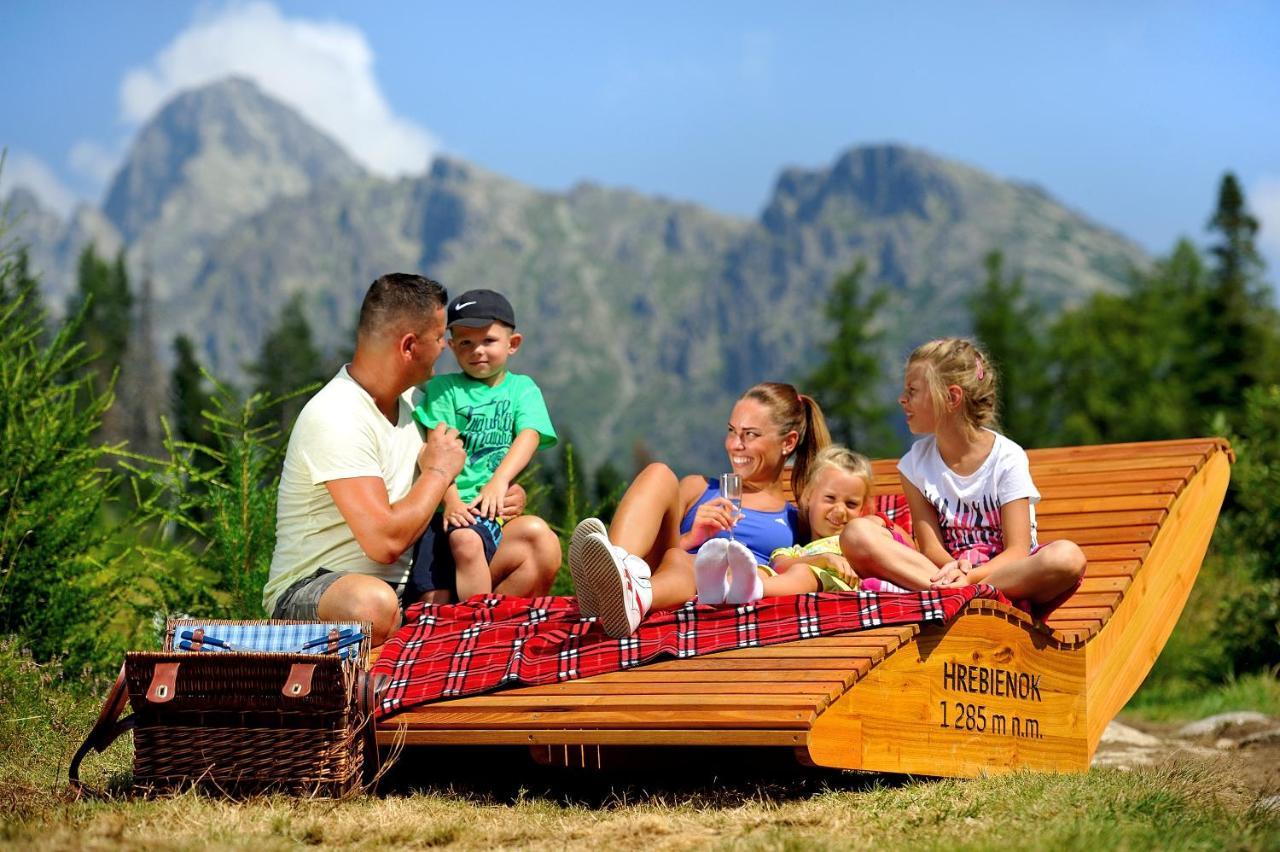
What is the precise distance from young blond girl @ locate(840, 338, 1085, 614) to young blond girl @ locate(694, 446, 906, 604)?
188 mm

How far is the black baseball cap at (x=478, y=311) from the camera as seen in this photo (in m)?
6.41

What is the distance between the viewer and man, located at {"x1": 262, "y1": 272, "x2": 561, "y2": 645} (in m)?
5.58

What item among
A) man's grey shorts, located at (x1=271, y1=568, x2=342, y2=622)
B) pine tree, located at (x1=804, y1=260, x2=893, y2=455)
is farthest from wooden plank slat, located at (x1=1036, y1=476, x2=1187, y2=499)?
pine tree, located at (x1=804, y1=260, x2=893, y2=455)

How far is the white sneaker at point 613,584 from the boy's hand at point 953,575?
4.03ft

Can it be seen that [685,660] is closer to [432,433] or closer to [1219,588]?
[432,433]

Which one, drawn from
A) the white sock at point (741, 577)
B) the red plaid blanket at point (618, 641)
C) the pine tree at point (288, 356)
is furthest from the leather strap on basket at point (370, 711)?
the pine tree at point (288, 356)

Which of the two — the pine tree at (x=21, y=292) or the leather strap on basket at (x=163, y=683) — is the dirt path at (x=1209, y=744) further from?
the pine tree at (x=21, y=292)

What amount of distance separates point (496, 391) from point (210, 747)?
2.13 meters

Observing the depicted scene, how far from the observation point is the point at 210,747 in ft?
16.5

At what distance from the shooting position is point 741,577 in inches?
209

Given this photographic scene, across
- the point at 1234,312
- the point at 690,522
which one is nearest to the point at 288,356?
the point at 1234,312

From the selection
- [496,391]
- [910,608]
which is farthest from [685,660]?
[496,391]

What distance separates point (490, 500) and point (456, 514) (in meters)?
0.16

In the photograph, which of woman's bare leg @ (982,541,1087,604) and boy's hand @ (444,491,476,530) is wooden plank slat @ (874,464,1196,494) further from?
boy's hand @ (444,491,476,530)
